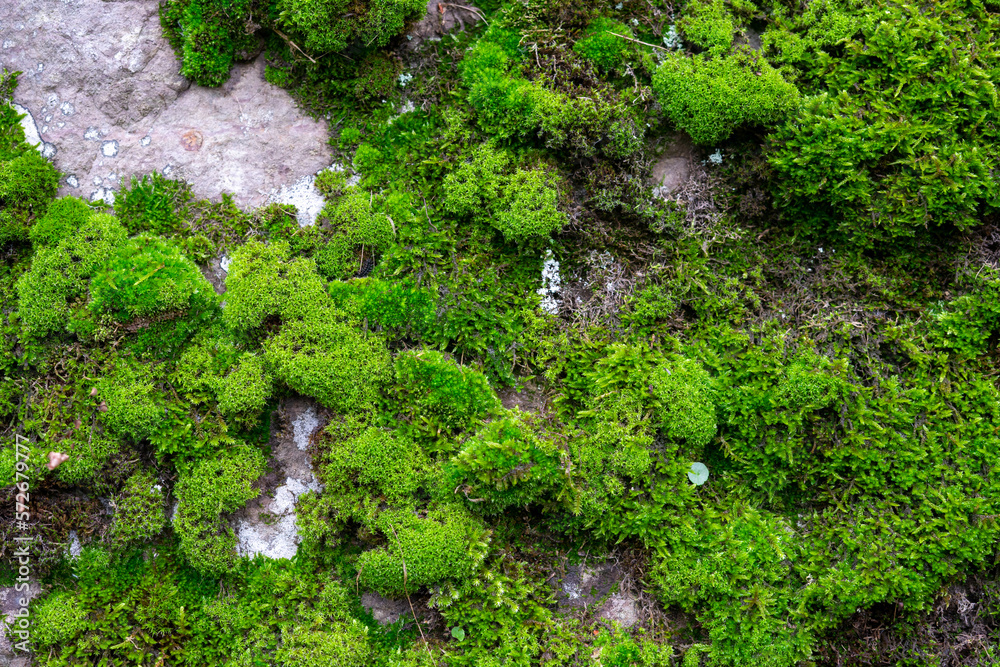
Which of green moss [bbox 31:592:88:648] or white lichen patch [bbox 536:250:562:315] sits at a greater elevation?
white lichen patch [bbox 536:250:562:315]

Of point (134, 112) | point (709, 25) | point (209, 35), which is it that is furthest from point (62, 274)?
point (709, 25)

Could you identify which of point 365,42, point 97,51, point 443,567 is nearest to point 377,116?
point 365,42

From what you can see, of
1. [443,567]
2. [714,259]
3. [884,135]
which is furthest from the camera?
[714,259]

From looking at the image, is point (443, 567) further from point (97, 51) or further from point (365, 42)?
point (97, 51)

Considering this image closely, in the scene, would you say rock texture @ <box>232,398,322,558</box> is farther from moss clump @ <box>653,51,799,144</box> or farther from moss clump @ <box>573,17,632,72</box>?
moss clump @ <box>653,51,799,144</box>

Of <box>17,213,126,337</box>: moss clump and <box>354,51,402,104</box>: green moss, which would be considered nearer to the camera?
<box>17,213,126,337</box>: moss clump

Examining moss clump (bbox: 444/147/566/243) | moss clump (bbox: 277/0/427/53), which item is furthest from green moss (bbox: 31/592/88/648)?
moss clump (bbox: 277/0/427/53)
